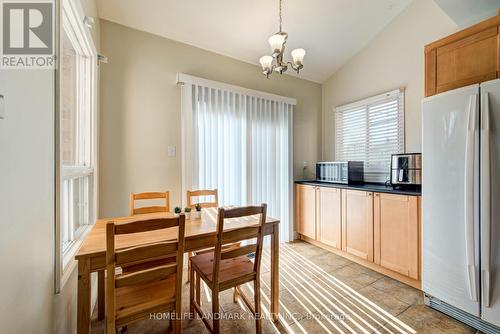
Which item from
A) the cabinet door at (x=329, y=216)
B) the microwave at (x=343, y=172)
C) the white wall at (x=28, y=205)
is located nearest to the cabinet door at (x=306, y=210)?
the cabinet door at (x=329, y=216)

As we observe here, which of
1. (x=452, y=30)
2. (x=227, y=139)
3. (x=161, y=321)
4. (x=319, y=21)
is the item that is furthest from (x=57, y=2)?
(x=452, y=30)

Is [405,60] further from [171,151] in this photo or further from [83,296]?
[83,296]

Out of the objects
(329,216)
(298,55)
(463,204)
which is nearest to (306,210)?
(329,216)

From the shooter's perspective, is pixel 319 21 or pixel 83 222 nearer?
pixel 83 222

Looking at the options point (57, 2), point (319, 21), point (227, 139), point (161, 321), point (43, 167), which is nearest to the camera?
point (43, 167)

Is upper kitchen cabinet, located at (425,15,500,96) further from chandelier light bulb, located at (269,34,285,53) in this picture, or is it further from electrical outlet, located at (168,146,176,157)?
electrical outlet, located at (168,146,176,157)

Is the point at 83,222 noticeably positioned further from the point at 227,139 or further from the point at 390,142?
the point at 390,142

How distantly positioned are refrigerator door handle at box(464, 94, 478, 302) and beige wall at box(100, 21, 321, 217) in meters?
2.73

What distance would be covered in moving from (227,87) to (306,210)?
88.5 inches

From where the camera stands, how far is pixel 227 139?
10.1ft

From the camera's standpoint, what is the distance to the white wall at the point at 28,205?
2.59ft

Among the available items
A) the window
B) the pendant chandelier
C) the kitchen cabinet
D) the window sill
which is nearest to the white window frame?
the window sill

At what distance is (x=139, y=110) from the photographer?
2.57 meters

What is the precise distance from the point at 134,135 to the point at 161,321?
1896 mm
